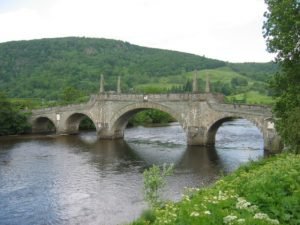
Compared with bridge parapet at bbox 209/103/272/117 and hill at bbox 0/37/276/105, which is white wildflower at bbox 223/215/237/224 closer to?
bridge parapet at bbox 209/103/272/117

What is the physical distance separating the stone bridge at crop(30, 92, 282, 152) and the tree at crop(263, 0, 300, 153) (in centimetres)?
1916

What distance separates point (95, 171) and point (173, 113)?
17756mm

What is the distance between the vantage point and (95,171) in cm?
3838

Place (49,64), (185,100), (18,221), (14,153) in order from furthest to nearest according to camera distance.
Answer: (49,64) → (185,100) → (14,153) → (18,221)

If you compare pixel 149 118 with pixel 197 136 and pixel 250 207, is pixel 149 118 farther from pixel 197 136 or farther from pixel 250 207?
pixel 250 207

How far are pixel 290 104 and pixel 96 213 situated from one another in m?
12.9

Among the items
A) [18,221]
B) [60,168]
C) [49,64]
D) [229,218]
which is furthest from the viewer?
[49,64]

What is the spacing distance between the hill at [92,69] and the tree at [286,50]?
3876 inches

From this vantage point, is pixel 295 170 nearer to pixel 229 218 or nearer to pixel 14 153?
pixel 229 218

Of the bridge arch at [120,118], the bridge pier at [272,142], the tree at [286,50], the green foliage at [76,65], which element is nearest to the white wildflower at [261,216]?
the tree at [286,50]

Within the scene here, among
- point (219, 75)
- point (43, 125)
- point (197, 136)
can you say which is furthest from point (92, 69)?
point (197, 136)

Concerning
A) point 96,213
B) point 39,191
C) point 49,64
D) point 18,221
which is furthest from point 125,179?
point 49,64

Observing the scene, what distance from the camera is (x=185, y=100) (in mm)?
52562

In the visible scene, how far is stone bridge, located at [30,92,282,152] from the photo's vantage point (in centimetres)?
4638
